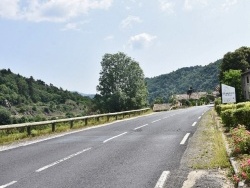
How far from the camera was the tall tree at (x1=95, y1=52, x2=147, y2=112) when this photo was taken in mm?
69375

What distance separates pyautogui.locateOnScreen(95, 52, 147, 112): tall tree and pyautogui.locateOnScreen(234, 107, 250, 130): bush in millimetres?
53096

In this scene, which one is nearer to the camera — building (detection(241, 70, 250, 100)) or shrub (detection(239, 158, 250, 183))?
shrub (detection(239, 158, 250, 183))

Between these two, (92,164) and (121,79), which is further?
(121,79)

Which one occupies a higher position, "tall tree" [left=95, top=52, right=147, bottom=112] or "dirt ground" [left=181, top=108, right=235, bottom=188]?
"tall tree" [left=95, top=52, right=147, bottom=112]

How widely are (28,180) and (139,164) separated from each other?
3010 mm

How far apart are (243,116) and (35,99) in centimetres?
14437

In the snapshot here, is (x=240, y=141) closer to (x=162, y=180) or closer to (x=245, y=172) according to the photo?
(x=245, y=172)

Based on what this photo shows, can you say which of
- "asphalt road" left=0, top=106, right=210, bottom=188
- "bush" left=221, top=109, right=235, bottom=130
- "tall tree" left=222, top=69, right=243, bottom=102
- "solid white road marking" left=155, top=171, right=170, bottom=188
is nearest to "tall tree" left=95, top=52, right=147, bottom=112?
"tall tree" left=222, top=69, right=243, bottom=102

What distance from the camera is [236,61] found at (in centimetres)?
7400

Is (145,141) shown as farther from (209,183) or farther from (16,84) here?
(16,84)

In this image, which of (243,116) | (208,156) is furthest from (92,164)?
(243,116)

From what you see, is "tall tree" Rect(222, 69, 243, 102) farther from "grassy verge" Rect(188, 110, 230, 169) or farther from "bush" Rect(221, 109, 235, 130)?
"grassy verge" Rect(188, 110, 230, 169)

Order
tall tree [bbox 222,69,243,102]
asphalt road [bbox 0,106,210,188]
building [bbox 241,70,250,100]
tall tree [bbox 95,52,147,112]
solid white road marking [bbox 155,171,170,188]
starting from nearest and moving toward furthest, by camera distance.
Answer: solid white road marking [bbox 155,171,170,188]
asphalt road [bbox 0,106,210,188]
tall tree [bbox 222,69,243,102]
building [bbox 241,70,250,100]
tall tree [bbox 95,52,147,112]

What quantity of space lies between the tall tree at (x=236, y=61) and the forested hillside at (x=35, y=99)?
A: 58.9 metres
